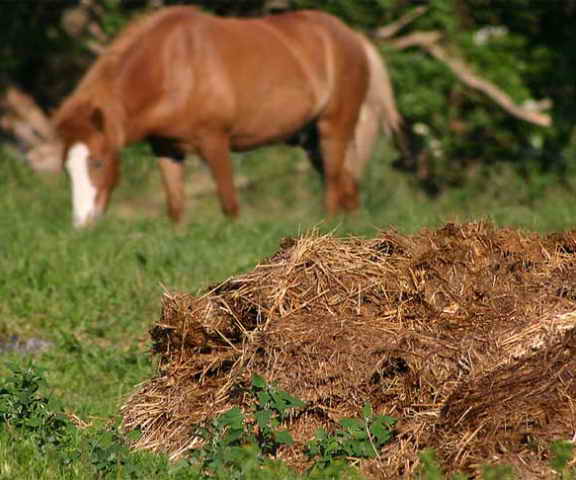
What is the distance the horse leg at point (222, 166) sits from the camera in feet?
36.7

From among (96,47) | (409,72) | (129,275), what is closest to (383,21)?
(409,72)

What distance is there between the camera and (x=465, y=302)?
4898 mm

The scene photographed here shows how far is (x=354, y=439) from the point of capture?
4387 mm

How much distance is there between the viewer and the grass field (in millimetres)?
4703

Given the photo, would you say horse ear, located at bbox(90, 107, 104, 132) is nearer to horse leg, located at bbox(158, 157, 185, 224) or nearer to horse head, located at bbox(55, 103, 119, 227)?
horse head, located at bbox(55, 103, 119, 227)

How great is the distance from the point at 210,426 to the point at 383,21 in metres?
10.4

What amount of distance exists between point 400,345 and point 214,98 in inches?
270

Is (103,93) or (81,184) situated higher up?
(103,93)

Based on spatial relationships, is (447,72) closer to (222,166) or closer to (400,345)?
(222,166)

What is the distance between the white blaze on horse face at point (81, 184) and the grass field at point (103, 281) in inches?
9.4

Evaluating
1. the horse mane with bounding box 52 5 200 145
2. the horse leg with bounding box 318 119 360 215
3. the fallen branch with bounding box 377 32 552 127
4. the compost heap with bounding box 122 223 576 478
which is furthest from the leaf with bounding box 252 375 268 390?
the fallen branch with bounding box 377 32 552 127

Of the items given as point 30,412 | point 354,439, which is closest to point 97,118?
point 30,412

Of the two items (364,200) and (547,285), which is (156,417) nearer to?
(547,285)

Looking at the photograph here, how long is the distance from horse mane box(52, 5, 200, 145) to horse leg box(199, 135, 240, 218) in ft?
2.69
